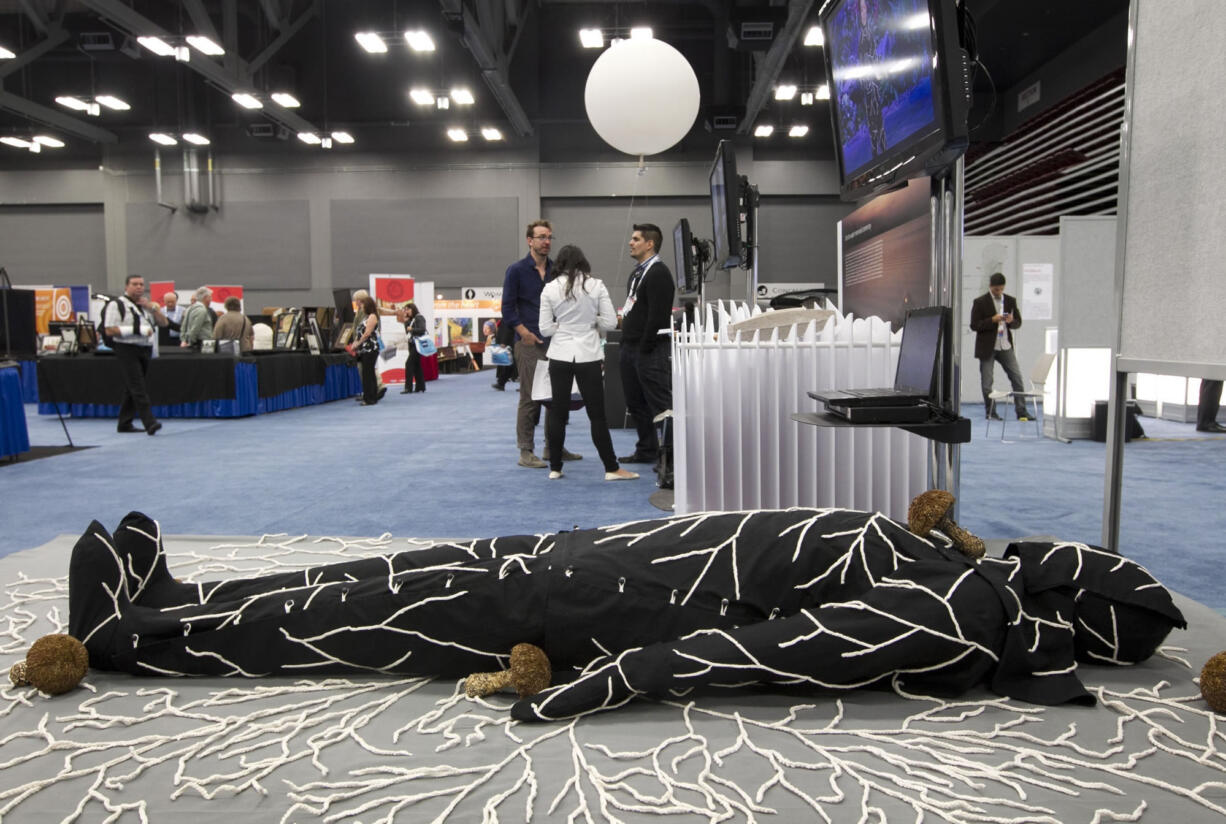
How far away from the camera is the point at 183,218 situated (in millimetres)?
15789

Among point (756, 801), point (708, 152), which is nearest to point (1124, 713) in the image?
point (756, 801)

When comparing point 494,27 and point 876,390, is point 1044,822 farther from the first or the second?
point 494,27

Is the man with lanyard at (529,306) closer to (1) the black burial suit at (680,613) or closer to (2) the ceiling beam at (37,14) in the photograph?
(1) the black burial suit at (680,613)

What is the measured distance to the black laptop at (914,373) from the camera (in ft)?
6.41

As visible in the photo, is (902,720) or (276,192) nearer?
(902,720)

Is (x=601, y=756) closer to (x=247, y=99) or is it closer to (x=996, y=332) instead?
(x=996, y=332)

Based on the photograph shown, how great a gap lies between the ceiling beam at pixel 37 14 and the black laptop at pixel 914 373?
1353cm

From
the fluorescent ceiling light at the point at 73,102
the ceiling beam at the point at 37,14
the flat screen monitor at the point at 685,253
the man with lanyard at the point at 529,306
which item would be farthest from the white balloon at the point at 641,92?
the fluorescent ceiling light at the point at 73,102

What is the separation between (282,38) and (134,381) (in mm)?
8150

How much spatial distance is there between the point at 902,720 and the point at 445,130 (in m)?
15.7

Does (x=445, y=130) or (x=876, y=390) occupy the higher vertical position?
(x=445, y=130)

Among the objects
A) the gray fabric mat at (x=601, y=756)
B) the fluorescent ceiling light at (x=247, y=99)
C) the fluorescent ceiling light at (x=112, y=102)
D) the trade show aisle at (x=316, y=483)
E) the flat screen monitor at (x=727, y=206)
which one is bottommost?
the trade show aisle at (x=316, y=483)

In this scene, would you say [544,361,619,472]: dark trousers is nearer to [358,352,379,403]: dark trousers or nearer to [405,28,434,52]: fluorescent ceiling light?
[358,352,379,403]: dark trousers

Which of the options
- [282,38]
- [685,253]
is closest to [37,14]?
[282,38]
